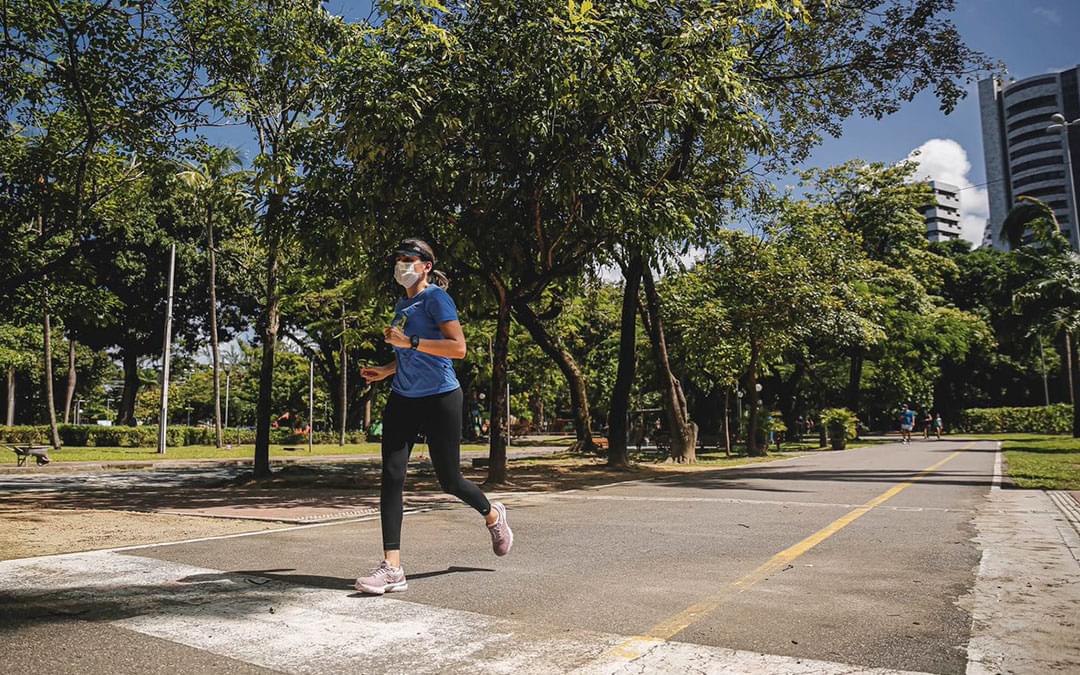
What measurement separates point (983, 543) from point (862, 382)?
1572 inches

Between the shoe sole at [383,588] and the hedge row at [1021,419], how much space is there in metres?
52.8

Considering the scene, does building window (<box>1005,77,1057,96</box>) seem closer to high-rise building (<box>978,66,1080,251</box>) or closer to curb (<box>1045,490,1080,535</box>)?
high-rise building (<box>978,66,1080,251</box>)

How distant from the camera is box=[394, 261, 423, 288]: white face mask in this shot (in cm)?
484

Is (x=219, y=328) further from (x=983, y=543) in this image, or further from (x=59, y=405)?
(x=983, y=543)

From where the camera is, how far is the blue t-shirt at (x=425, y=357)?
4.69 metres

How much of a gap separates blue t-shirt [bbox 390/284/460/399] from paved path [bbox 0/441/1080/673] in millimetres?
1179

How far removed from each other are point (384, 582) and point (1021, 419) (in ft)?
187

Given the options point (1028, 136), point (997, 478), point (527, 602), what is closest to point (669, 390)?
point (997, 478)

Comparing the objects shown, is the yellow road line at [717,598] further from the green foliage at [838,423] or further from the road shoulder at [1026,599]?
the green foliage at [838,423]

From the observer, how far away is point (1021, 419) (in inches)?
2024

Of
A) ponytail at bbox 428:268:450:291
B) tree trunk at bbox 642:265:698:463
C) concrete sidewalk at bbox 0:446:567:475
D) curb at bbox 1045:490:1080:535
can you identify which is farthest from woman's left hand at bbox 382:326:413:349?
concrete sidewalk at bbox 0:446:567:475

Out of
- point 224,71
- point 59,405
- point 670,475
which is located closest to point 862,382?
point 670,475

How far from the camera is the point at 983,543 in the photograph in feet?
21.2

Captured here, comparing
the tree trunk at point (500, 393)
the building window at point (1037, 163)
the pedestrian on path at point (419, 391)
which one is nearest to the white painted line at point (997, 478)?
the tree trunk at point (500, 393)
